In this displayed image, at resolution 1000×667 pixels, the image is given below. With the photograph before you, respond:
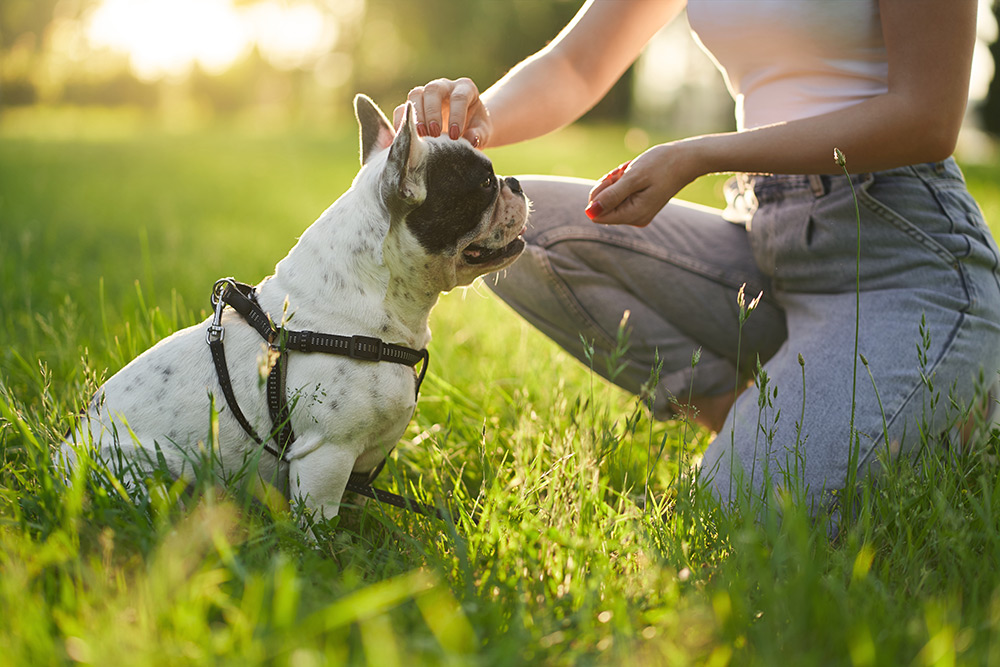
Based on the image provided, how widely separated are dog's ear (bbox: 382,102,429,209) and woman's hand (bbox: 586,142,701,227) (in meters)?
0.51

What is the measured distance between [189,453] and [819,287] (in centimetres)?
195

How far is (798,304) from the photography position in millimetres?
2406

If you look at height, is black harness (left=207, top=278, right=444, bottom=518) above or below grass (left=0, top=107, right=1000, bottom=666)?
above

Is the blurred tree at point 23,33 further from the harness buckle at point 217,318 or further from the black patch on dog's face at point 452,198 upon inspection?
the black patch on dog's face at point 452,198

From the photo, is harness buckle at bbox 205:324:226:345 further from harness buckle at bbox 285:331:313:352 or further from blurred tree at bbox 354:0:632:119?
blurred tree at bbox 354:0:632:119

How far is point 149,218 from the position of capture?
7059 mm

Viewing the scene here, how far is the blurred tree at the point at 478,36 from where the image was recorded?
28.5m

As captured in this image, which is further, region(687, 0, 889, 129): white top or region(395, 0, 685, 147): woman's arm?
region(395, 0, 685, 147): woman's arm

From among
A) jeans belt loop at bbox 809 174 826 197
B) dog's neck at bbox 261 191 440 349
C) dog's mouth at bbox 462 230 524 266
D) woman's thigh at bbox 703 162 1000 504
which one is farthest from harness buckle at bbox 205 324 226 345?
jeans belt loop at bbox 809 174 826 197

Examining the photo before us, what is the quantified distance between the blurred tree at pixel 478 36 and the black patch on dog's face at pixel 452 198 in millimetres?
26530

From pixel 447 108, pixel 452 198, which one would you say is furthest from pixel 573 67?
pixel 452 198

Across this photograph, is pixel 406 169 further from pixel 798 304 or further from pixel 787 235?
pixel 798 304

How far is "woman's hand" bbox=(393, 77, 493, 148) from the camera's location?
7.25 feet

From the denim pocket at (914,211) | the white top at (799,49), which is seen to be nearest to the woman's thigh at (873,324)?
the denim pocket at (914,211)
